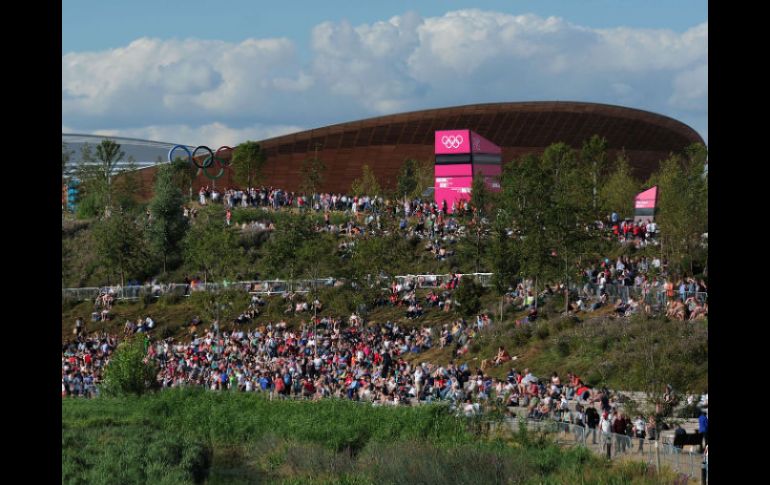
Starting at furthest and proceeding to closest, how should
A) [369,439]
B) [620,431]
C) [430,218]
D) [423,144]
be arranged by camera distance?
[423,144] → [430,218] → [369,439] → [620,431]

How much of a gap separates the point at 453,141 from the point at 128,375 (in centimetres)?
3232

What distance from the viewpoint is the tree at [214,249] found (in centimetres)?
4950

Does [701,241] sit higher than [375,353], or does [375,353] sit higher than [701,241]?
[701,241]

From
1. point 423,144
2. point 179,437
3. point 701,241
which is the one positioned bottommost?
point 179,437

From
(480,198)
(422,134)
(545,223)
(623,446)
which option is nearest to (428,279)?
(480,198)

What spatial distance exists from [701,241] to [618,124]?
167 feet

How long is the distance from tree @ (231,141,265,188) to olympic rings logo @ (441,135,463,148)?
20.4m

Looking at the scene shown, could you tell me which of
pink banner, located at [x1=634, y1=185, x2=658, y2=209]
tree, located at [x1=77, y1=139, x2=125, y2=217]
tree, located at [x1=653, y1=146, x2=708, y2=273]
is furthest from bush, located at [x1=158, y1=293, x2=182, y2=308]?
tree, located at [x1=653, y1=146, x2=708, y2=273]

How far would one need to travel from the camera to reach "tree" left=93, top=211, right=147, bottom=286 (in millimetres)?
54656

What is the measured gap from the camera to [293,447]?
83.7 feet

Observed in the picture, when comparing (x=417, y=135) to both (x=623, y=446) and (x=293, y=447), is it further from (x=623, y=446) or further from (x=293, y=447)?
(x=623, y=446)
